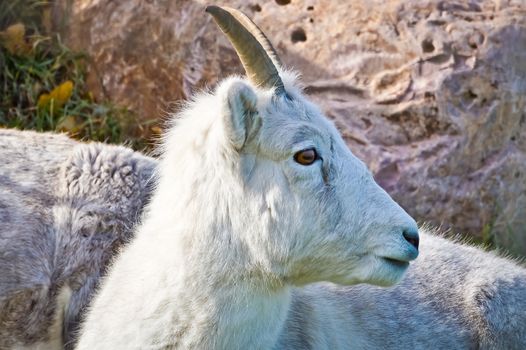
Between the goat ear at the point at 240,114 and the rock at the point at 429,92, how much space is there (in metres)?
3.13

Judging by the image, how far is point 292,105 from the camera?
5.64 metres

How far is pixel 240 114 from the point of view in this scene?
5.41 meters

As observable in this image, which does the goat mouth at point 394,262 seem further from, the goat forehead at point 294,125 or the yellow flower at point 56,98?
the yellow flower at point 56,98

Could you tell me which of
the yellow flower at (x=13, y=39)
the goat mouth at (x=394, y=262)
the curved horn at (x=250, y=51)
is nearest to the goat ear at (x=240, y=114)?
Answer: the curved horn at (x=250, y=51)

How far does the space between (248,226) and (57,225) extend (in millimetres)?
1786

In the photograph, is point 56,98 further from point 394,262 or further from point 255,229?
point 394,262

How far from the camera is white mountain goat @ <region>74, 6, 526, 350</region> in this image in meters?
5.42

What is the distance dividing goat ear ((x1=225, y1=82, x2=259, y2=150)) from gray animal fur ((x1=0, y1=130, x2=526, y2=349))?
125 cm

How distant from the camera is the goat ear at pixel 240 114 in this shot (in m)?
5.35

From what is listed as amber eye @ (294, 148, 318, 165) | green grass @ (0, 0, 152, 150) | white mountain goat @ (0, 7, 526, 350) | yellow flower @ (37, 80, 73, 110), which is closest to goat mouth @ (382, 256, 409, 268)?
white mountain goat @ (0, 7, 526, 350)

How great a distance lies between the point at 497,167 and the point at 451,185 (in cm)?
37

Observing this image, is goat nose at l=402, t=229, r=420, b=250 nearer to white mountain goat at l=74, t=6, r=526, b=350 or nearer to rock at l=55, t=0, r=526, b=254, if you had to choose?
white mountain goat at l=74, t=6, r=526, b=350

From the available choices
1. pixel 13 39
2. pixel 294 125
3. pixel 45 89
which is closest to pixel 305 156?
pixel 294 125


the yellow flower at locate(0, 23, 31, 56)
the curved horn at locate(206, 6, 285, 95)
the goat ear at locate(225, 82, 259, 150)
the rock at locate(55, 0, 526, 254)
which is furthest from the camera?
the yellow flower at locate(0, 23, 31, 56)
